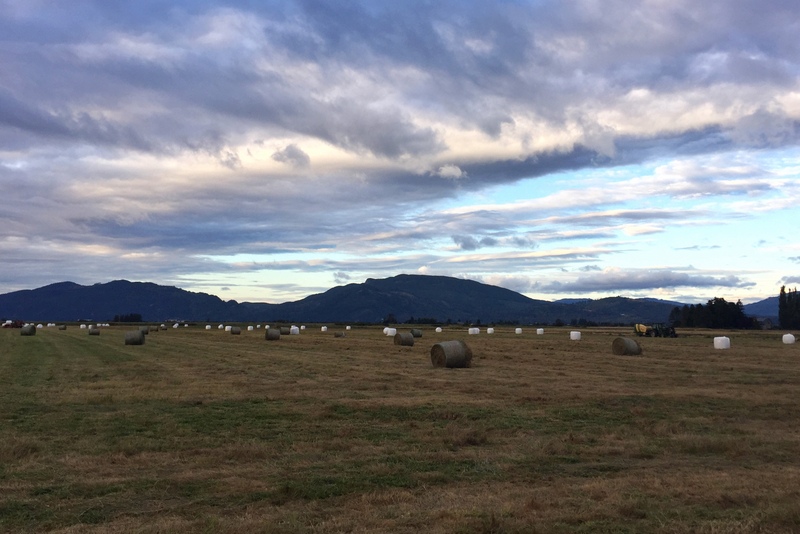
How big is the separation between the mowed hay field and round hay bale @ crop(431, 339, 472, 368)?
19.5 ft

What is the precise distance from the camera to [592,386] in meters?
24.7

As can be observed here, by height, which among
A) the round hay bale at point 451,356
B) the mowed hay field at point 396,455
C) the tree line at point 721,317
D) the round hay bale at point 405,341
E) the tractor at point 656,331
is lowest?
the mowed hay field at point 396,455

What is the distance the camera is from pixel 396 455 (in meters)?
13.1

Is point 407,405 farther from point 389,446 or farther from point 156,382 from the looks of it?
point 156,382

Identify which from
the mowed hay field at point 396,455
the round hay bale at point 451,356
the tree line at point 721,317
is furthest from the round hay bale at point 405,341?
the tree line at point 721,317

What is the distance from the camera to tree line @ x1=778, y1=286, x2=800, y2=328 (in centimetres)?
14560

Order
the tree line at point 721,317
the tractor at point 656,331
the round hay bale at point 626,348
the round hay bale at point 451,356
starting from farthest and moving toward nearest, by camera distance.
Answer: the tree line at point 721,317, the tractor at point 656,331, the round hay bale at point 626,348, the round hay bale at point 451,356

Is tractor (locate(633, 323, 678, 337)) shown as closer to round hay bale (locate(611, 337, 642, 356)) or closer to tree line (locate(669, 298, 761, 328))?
round hay bale (locate(611, 337, 642, 356))

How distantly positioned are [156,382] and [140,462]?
521 inches

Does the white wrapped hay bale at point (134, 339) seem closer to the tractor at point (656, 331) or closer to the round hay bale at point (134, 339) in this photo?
the round hay bale at point (134, 339)

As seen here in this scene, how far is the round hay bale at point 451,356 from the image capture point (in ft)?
107

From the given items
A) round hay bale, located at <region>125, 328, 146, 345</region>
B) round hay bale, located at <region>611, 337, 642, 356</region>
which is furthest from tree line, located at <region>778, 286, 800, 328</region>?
round hay bale, located at <region>125, 328, 146, 345</region>

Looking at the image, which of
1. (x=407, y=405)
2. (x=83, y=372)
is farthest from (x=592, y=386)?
(x=83, y=372)

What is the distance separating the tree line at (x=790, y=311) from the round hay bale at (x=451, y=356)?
137m
